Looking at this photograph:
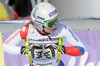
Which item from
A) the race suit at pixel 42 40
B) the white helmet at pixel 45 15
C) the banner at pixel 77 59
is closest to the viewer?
the white helmet at pixel 45 15

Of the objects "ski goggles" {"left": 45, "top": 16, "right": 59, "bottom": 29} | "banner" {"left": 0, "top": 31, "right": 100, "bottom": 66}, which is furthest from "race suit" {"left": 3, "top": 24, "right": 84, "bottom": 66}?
"banner" {"left": 0, "top": 31, "right": 100, "bottom": 66}

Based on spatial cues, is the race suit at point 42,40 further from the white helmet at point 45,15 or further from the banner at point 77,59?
the banner at point 77,59

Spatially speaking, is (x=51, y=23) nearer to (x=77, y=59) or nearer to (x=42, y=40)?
(x=42, y=40)

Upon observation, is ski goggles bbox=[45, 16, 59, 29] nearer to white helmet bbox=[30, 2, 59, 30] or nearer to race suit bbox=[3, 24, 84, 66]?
white helmet bbox=[30, 2, 59, 30]

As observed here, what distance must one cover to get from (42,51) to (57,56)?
163 mm

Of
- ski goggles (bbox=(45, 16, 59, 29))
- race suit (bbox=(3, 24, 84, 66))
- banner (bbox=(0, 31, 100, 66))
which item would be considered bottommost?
banner (bbox=(0, 31, 100, 66))

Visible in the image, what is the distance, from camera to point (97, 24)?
2154 mm

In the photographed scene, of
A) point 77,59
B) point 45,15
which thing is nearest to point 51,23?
point 45,15

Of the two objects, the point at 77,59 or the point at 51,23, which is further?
the point at 77,59

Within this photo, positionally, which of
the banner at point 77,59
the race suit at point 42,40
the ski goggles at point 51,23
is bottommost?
the banner at point 77,59

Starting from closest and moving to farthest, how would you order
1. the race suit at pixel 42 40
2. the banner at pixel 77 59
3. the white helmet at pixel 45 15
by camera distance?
1. the white helmet at pixel 45 15
2. the race suit at pixel 42 40
3. the banner at pixel 77 59

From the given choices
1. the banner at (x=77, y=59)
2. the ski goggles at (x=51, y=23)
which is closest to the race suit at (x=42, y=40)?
the ski goggles at (x=51, y=23)

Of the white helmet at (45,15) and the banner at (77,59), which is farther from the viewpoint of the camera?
the banner at (77,59)

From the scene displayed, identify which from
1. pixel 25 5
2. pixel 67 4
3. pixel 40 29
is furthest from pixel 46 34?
pixel 25 5
